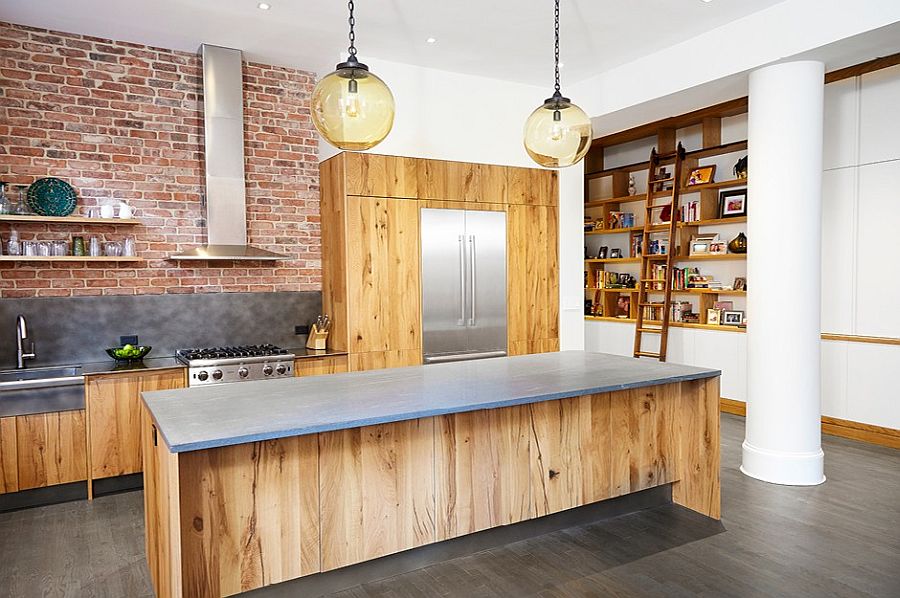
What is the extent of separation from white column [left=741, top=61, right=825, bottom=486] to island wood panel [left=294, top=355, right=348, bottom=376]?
320 centimetres

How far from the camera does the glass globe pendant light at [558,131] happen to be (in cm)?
325

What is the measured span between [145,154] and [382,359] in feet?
8.15

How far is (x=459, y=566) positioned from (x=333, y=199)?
3232 mm

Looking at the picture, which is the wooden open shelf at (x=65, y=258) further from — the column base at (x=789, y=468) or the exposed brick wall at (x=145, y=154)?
the column base at (x=789, y=468)

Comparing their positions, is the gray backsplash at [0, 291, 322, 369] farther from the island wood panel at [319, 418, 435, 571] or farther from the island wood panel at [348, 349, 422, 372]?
the island wood panel at [319, 418, 435, 571]

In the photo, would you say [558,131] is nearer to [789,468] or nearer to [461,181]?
[461,181]

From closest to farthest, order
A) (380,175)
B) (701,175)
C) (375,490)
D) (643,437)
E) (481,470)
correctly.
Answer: (375,490) < (481,470) < (643,437) < (380,175) < (701,175)

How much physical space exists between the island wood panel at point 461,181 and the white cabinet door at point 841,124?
2.92 m

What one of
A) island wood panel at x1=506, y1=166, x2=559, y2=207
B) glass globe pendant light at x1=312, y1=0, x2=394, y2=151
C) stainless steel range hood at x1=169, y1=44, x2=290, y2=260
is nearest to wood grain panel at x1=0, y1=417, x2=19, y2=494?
stainless steel range hood at x1=169, y1=44, x2=290, y2=260

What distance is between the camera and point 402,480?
117 inches

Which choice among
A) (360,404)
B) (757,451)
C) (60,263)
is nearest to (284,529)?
(360,404)

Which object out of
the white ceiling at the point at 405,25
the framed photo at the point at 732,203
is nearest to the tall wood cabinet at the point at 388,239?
the white ceiling at the point at 405,25

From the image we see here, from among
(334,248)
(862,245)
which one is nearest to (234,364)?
(334,248)

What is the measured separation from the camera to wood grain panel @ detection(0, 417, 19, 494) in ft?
12.9
